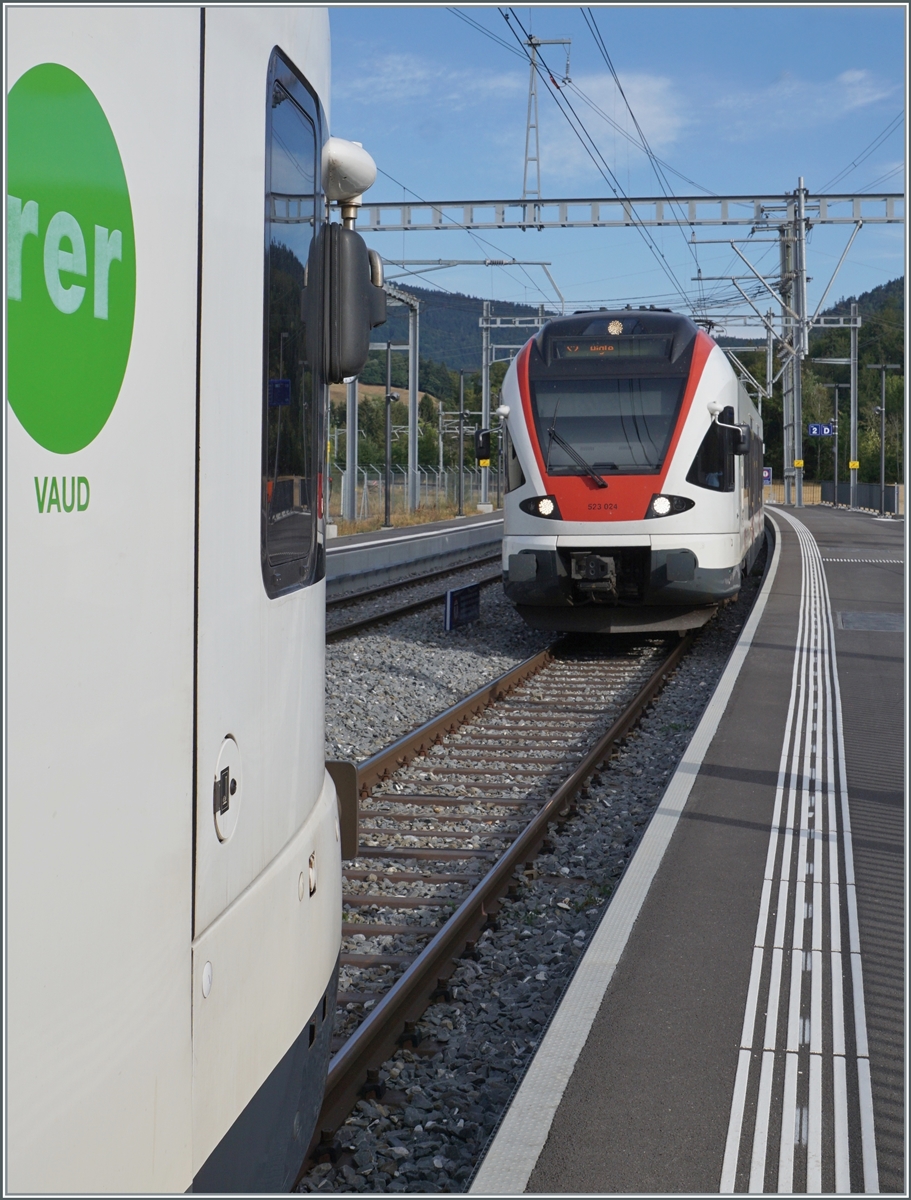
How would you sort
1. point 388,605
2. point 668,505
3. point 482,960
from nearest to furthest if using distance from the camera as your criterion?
1. point 482,960
2. point 668,505
3. point 388,605

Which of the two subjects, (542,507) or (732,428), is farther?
(732,428)

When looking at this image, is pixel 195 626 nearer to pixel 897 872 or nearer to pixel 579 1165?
pixel 579 1165

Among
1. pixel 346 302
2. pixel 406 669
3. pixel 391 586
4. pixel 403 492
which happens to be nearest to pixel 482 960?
pixel 346 302

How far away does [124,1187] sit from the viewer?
1840mm

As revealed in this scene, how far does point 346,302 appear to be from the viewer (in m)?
3.33

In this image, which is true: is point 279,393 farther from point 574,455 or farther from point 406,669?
point 574,455

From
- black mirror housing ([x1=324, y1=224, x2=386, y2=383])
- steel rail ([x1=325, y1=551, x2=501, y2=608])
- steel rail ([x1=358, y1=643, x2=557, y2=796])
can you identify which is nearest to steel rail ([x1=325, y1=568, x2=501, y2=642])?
steel rail ([x1=325, y1=551, x2=501, y2=608])

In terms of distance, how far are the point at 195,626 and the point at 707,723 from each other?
7.36 metres

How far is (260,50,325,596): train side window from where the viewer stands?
8.78 ft

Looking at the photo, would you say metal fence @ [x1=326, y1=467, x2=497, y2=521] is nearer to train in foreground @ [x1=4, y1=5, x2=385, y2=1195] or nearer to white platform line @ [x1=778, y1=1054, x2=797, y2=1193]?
white platform line @ [x1=778, y1=1054, x2=797, y2=1193]

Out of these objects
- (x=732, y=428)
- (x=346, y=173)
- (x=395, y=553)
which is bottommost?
(x=395, y=553)

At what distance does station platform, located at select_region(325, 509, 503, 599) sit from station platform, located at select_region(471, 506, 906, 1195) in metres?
10.4

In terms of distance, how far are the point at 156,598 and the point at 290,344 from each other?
1.10 metres

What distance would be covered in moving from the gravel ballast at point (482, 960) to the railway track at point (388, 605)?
2004 mm
